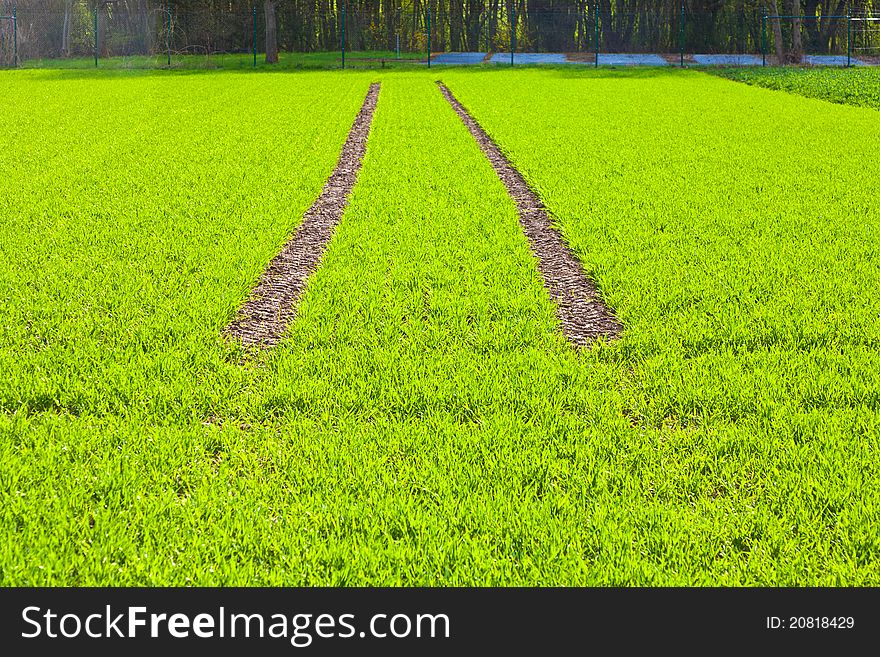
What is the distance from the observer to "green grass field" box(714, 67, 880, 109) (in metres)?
21.2

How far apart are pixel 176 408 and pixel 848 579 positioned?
2.77 m

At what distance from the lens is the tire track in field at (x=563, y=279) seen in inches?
200

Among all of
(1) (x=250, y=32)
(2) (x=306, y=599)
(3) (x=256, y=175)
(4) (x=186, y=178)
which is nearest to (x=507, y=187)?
(3) (x=256, y=175)

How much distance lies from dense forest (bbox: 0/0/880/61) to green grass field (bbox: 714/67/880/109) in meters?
10.3

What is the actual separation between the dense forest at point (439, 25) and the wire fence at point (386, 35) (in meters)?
0.05

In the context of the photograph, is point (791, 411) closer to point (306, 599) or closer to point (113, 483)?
point (306, 599)

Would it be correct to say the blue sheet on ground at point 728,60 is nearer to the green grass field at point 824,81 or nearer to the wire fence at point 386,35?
the wire fence at point 386,35

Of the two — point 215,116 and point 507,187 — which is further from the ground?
point 215,116

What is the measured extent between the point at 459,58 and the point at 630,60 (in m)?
7.72

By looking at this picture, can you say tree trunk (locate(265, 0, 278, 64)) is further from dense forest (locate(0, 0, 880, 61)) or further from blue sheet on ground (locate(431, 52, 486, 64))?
blue sheet on ground (locate(431, 52, 486, 64))

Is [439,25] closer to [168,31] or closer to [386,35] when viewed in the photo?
[386,35]

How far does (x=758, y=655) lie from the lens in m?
2.35

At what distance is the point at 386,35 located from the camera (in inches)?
1709

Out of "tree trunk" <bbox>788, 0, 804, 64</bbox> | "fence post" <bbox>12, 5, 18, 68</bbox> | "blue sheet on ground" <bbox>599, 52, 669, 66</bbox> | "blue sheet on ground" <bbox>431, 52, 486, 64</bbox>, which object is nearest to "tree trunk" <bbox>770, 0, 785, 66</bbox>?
"tree trunk" <bbox>788, 0, 804, 64</bbox>
